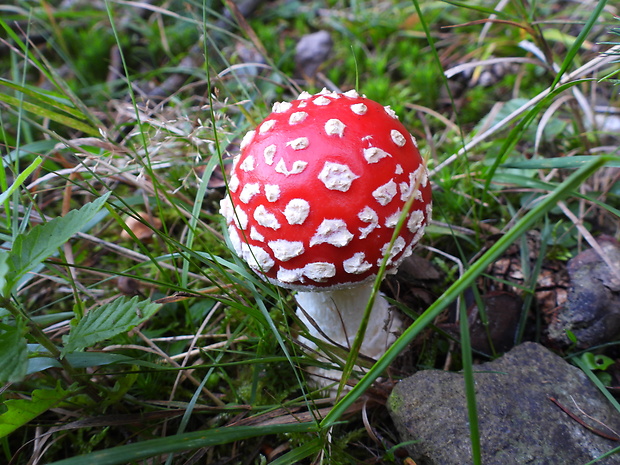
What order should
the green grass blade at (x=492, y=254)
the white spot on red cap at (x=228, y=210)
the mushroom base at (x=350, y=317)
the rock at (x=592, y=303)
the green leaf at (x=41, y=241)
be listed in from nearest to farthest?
the green grass blade at (x=492, y=254), the green leaf at (x=41, y=241), the white spot on red cap at (x=228, y=210), the rock at (x=592, y=303), the mushroom base at (x=350, y=317)

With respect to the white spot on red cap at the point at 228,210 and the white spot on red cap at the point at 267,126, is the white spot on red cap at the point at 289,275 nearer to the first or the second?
the white spot on red cap at the point at 228,210

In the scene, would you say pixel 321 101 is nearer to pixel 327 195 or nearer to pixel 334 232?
pixel 327 195

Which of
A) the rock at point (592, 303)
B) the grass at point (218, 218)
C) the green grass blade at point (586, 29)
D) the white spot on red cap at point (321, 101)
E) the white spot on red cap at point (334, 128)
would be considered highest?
the green grass blade at point (586, 29)

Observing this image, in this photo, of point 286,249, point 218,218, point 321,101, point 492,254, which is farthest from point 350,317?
point 492,254

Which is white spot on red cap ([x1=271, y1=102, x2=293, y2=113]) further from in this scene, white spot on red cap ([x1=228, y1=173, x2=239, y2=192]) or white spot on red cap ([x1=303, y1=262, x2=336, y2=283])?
white spot on red cap ([x1=303, y1=262, x2=336, y2=283])

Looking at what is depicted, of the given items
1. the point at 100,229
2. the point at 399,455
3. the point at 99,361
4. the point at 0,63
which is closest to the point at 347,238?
the point at 399,455

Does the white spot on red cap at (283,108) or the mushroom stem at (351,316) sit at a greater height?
the white spot on red cap at (283,108)

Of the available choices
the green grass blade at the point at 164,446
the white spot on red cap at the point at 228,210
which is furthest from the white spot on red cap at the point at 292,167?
the green grass blade at the point at 164,446

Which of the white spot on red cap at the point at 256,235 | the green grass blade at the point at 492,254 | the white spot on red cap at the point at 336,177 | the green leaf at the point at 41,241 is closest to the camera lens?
the green grass blade at the point at 492,254
